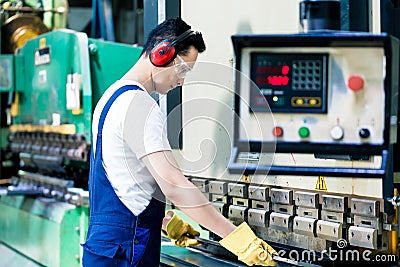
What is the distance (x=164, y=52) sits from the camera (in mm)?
1895

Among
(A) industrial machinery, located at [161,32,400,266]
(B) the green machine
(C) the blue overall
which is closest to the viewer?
(A) industrial machinery, located at [161,32,400,266]

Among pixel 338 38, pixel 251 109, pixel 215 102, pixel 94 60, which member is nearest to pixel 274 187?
pixel 215 102

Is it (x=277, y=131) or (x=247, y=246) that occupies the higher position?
(x=277, y=131)

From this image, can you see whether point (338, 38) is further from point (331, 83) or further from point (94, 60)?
point (94, 60)

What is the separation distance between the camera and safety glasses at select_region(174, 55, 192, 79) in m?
1.93

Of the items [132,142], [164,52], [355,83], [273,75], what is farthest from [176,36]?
[355,83]

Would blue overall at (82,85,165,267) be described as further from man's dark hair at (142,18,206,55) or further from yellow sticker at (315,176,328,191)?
yellow sticker at (315,176,328,191)

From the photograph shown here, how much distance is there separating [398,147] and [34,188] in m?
2.51

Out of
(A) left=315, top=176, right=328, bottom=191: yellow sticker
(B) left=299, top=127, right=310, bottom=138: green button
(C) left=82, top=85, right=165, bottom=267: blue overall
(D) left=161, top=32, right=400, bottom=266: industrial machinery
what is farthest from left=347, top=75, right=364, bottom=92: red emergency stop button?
(C) left=82, top=85, right=165, bottom=267: blue overall

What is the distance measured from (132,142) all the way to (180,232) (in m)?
0.58

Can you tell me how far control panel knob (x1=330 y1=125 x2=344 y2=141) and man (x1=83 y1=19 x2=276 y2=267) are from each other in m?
0.50

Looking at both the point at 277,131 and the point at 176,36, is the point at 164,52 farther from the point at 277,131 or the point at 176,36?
the point at 277,131

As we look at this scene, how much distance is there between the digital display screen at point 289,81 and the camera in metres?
1.44

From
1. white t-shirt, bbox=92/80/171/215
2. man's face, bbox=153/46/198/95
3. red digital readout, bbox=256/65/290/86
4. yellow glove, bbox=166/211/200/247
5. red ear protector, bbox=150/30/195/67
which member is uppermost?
red ear protector, bbox=150/30/195/67
